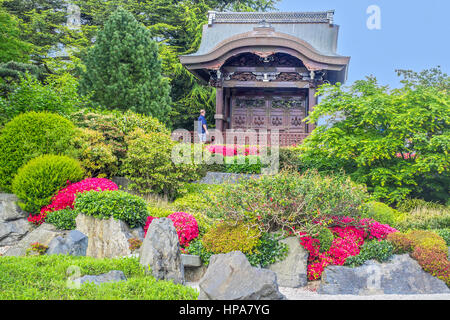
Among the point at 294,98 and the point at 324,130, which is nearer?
the point at 324,130

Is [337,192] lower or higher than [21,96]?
lower

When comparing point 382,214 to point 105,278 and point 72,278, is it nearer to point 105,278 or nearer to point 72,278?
point 105,278

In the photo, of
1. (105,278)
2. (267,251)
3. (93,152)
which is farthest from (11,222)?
(267,251)

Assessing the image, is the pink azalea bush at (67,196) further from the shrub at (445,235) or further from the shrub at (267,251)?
the shrub at (445,235)

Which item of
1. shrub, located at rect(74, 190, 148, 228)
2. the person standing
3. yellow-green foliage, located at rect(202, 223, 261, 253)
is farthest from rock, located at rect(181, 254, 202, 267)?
the person standing

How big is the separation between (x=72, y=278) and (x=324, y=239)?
429cm

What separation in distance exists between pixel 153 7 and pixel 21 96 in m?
16.7

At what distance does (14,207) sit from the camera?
10219 millimetres

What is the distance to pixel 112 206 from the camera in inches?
349

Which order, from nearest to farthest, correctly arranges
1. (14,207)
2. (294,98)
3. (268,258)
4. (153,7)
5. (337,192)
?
(268,258)
(337,192)
(14,207)
(294,98)
(153,7)

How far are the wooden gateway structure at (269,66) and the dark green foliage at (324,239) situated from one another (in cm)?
847

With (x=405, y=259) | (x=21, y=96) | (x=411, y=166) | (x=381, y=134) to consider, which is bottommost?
(x=405, y=259)
